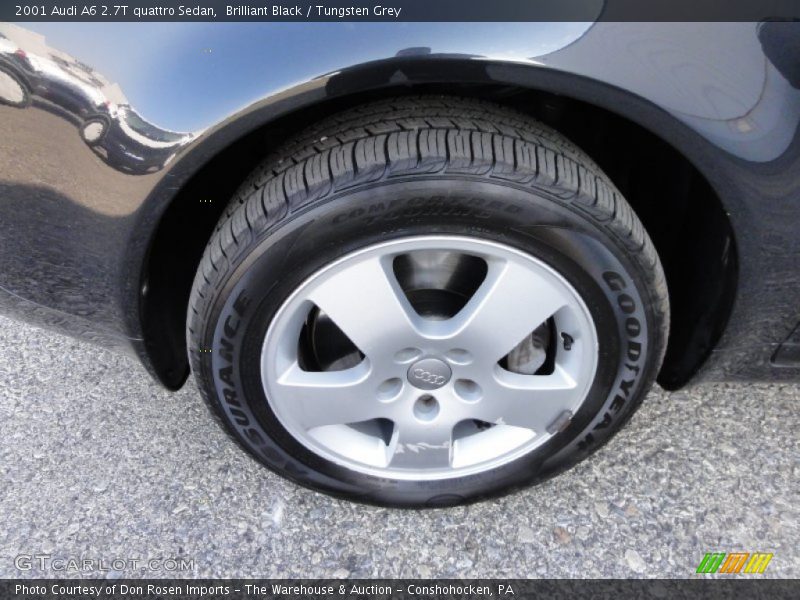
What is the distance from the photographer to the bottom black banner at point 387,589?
61.9 inches

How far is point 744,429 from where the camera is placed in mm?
1916

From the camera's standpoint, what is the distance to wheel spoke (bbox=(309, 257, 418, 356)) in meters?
1.36

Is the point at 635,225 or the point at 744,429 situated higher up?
the point at 635,225

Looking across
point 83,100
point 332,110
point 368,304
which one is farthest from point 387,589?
point 83,100

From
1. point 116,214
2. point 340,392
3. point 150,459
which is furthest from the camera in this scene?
point 150,459

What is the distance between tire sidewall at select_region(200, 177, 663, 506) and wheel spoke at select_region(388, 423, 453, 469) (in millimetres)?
176

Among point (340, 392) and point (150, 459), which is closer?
point (340, 392)

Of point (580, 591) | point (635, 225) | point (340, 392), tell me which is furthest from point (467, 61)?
point (580, 591)

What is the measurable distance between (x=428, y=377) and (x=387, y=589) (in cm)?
50

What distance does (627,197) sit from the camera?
5.49 feet

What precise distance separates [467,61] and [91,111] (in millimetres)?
644

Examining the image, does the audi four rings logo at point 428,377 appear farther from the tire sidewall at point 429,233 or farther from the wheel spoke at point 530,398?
the tire sidewall at point 429,233

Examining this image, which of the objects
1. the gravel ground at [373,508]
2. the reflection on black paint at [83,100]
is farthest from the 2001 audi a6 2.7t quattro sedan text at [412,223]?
the gravel ground at [373,508]

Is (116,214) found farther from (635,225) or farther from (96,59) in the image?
(635,225)
